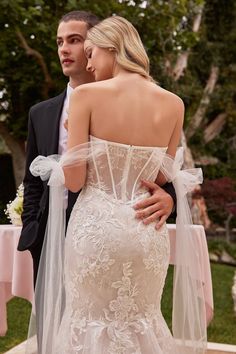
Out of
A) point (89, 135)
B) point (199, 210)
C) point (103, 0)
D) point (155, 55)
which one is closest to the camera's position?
point (89, 135)

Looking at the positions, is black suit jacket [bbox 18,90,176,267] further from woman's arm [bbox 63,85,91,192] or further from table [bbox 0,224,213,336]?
table [bbox 0,224,213,336]

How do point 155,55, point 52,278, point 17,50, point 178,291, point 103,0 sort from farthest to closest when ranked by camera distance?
point 155,55
point 17,50
point 103,0
point 178,291
point 52,278

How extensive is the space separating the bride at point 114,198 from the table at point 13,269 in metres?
1.46

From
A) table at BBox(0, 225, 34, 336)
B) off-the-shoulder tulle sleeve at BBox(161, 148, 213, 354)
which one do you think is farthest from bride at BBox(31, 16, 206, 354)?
table at BBox(0, 225, 34, 336)

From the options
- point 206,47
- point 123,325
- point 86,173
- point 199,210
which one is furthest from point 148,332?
point 206,47

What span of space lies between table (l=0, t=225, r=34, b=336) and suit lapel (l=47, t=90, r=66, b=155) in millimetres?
1277

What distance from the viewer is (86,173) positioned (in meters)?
2.82

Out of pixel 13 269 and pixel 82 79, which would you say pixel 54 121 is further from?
pixel 13 269

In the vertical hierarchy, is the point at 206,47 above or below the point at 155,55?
above

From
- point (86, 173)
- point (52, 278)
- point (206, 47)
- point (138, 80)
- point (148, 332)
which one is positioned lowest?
point (148, 332)

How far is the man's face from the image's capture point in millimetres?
3336

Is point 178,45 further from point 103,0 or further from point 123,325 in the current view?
point 123,325

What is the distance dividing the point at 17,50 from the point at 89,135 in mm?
10166

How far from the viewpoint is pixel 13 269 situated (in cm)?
436
